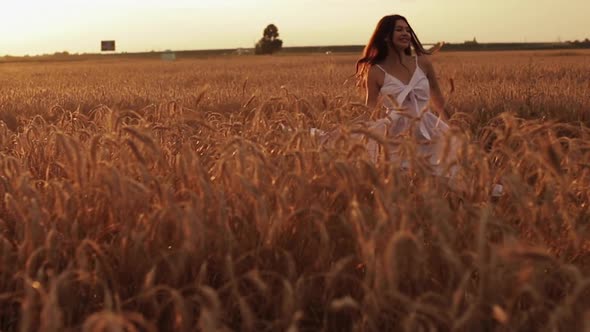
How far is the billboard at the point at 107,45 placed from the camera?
2249 inches

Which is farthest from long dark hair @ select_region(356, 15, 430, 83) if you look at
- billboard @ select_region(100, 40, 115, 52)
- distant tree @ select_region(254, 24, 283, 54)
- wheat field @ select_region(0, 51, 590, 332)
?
distant tree @ select_region(254, 24, 283, 54)

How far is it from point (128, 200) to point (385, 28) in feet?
10.5

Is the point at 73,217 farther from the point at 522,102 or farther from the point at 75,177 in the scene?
the point at 522,102

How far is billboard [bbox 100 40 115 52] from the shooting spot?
57.1 metres

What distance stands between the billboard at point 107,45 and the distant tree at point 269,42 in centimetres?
1800

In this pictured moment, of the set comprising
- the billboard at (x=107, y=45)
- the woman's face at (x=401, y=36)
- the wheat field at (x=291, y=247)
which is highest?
the billboard at (x=107, y=45)

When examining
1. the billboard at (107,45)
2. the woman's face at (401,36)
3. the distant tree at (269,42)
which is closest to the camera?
the woman's face at (401,36)

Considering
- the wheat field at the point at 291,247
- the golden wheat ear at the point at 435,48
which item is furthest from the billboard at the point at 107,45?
the wheat field at the point at 291,247

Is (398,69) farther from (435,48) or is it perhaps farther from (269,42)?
(269,42)

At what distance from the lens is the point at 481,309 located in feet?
5.11

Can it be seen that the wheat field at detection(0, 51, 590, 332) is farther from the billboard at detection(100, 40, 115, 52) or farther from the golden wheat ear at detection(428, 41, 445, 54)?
the billboard at detection(100, 40, 115, 52)

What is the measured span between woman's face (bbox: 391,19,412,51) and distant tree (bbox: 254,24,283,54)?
67.8 m

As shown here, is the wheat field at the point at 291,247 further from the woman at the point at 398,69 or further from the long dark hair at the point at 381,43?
the long dark hair at the point at 381,43

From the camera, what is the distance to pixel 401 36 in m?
4.69
